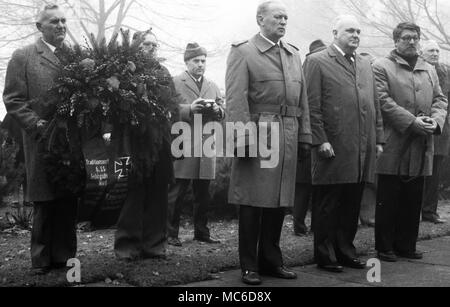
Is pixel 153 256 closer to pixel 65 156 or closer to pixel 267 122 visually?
pixel 65 156

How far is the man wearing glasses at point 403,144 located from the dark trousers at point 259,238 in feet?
4.96

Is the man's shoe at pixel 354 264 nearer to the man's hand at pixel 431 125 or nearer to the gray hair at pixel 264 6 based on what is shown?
the man's hand at pixel 431 125

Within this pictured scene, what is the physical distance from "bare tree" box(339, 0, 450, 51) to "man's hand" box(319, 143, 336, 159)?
15617mm

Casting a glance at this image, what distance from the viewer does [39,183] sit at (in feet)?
17.6

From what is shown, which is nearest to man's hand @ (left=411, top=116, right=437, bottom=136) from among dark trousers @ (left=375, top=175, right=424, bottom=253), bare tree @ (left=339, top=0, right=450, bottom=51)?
dark trousers @ (left=375, top=175, right=424, bottom=253)

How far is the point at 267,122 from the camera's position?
5352mm

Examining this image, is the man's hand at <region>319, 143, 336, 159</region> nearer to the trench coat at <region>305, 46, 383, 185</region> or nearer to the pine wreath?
the trench coat at <region>305, 46, 383, 185</region>

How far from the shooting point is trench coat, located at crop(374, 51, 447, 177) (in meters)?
6.57

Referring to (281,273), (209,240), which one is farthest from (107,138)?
(209,240)

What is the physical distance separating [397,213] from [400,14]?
15.3 meters

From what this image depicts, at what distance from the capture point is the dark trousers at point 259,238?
5363mm

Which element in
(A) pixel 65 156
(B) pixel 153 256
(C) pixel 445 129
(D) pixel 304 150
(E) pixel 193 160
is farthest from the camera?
(C) pixel 445 129

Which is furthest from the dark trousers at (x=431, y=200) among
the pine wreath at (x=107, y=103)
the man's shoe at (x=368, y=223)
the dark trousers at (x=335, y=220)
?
the pine wreath at (x=107, y=103)

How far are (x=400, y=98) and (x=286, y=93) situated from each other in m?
1.73
